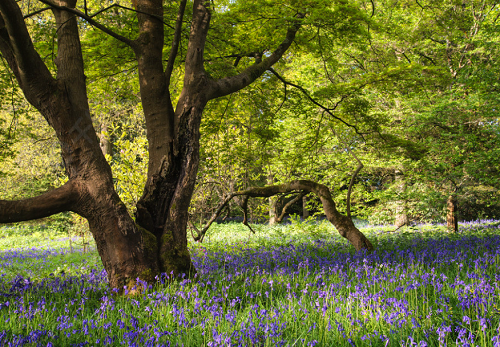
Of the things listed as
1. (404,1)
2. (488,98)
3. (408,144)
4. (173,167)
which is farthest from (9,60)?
(404,1)

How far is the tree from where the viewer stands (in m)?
3.79

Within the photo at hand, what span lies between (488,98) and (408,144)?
229cm

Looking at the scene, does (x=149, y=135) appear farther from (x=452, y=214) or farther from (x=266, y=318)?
(x=452, y=214)

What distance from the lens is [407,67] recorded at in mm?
5625

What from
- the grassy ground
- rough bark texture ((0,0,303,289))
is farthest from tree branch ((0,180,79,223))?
the grassy ground

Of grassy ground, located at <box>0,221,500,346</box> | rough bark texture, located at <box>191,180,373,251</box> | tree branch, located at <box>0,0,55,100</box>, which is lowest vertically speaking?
grassy ground, located at <box>0,221,500,346</box>

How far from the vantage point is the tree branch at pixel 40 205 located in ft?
11.3

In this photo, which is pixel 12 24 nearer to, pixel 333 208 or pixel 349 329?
pixel 349 329

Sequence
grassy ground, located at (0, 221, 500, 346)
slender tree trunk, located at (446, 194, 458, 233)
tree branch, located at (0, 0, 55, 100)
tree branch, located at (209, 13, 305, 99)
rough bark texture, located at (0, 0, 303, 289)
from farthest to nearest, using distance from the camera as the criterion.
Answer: slender tree trunk, located at (446, 194, 458, 233) < tree branch, located at (209, 13, 305, 99) < rough bark texture, located at (0, 0, 303, 289) < tree branch, located at (0, 0, 55, 100) < grassy ground, located at (0, 221, 500, 346)

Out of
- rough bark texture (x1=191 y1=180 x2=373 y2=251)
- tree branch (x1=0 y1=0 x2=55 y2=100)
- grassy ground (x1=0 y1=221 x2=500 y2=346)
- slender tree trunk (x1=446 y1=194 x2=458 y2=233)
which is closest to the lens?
grassy ground (x1=0 y1=221 x2=500 y2=346)

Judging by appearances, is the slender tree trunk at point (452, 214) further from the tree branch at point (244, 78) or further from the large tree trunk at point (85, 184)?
the large tree trunk at point (85, 184)

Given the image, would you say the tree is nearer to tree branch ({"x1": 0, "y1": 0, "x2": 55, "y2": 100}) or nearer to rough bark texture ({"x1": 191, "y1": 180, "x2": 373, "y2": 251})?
tree branch ({"x1": 0, "y1": 0, "x2": 55, "y2": 100})

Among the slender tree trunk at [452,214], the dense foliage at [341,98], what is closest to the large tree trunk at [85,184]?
the dense foliage at [341,98]

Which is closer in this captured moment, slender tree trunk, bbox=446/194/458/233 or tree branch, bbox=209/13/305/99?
tree branch, bbox=209/13/305/99
